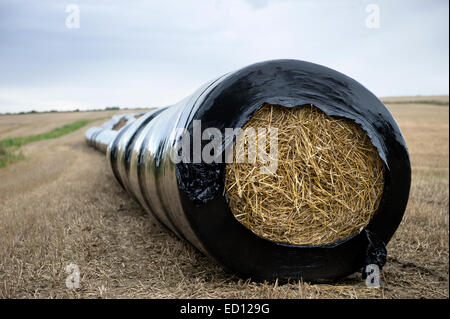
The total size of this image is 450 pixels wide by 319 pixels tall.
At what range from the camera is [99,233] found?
4477 mm

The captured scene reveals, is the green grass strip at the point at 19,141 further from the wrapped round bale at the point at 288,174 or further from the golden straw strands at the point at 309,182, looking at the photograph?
the golden straw strands at the point at 309,182

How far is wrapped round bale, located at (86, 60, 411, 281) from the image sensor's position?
2.73 m

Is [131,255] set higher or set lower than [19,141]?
lower


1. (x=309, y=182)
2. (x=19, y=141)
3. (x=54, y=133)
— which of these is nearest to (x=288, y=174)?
(x=309, y=182)

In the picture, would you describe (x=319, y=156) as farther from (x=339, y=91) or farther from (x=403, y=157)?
(x=403, y=157)

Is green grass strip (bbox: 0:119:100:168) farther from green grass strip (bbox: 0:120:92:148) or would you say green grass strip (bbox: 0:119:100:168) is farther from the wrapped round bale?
the wrapped round bale

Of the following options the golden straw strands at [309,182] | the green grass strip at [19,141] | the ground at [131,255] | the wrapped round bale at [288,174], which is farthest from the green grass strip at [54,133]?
the golden straw strands at [309,182]

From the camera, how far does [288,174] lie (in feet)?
9.46

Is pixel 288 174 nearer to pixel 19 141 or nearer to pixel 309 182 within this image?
pixel 309 182

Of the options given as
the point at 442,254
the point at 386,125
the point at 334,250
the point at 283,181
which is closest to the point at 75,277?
the point at 283,181

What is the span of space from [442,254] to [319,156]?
200cm

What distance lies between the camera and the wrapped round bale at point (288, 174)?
2727mm

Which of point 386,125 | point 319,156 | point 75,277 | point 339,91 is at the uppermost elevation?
point 339,91

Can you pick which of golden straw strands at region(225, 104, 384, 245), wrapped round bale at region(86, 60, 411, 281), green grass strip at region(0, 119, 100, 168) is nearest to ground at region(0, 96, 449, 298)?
wrapped round bale at region(86, 60, 411, 281)
